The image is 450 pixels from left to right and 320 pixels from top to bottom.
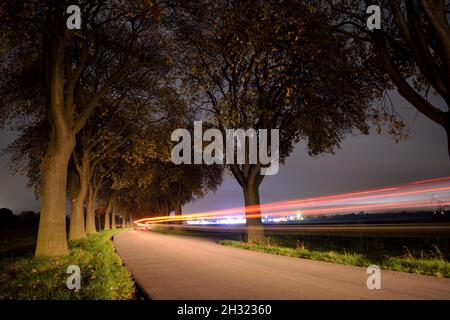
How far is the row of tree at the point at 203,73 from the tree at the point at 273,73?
0.23ft

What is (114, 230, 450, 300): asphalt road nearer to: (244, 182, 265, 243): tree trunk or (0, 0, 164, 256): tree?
(0, 0, 164, 256): tree

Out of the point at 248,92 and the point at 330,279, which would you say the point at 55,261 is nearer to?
the point at 330,279

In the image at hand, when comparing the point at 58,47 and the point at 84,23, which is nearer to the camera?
the point at 58,47

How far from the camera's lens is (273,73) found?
56.2ft

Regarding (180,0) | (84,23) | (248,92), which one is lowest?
(248,92)

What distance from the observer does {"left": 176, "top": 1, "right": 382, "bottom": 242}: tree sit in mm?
12375

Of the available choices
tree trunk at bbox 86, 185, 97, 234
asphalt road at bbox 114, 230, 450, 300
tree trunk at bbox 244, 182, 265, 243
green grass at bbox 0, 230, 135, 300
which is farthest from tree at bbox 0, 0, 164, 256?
tree trunk at bbox 86, 185, 97, 234

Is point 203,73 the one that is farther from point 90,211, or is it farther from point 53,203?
point 90,211

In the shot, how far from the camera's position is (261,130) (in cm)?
1988

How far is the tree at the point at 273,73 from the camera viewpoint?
1238 centimetres

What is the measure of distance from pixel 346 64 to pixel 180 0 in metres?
7.23

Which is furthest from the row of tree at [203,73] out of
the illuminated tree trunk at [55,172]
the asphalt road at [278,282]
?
the asphalt road at [278,282]

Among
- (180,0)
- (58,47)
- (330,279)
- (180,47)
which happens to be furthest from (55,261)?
(180,47)

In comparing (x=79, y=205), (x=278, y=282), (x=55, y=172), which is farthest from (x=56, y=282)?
(x=79, y=205)
